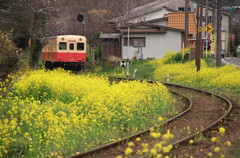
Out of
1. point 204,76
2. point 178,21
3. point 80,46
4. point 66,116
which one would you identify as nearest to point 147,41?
point 178,21

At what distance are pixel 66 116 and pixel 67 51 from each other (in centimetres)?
2047

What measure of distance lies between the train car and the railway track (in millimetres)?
13351

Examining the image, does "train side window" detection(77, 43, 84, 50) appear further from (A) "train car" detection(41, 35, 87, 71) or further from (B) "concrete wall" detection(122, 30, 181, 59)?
(B) "concrete wall" detection(122, 30, 181, 59)

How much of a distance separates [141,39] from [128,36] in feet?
10.5

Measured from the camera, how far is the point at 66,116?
11.3m

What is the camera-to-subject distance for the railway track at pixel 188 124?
8508mm

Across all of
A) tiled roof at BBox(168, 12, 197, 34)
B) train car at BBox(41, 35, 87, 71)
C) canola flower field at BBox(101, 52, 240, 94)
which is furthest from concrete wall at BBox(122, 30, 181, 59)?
train car at BBox(41, 35, 87, 71)

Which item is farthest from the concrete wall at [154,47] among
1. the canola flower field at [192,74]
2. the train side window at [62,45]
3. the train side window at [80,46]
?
the train side window at [62,45]

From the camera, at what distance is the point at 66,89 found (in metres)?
15.0

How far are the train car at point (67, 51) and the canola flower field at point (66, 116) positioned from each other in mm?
15100

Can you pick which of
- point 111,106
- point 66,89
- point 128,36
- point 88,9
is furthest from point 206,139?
point 88,9

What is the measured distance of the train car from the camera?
102 ft

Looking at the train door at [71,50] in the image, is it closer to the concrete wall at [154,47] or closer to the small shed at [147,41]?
the small shed at [147,41]

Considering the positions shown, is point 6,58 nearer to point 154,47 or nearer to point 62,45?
point 62,45
